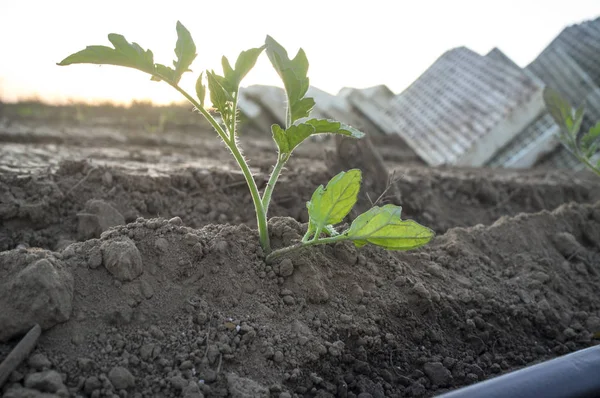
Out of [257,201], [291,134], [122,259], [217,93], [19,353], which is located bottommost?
[19,353]

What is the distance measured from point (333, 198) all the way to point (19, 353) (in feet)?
2.93

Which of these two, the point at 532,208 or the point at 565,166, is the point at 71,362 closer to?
the point at 532,208

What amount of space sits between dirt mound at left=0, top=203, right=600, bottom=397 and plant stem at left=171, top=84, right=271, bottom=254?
51mm

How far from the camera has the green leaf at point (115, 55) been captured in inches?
58.6

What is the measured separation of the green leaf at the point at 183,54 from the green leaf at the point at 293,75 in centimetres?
24

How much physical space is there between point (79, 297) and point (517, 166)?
4.90 m

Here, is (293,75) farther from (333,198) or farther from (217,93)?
(333,198)

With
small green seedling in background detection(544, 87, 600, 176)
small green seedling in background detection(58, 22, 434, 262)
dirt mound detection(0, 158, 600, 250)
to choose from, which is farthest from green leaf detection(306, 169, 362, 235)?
small green seedling in background detection(544, 87, 600, 176)

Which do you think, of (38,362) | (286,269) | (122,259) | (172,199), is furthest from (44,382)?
(172,199)

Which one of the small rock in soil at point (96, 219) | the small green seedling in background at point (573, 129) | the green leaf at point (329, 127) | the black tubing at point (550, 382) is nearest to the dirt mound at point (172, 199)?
the small rock in soil at point (96, 219)

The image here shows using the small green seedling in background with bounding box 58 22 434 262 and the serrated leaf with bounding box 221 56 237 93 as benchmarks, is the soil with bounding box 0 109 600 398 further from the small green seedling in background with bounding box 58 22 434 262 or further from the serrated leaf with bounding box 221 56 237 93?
the serrated leaf with bounding box 221 56 237 93

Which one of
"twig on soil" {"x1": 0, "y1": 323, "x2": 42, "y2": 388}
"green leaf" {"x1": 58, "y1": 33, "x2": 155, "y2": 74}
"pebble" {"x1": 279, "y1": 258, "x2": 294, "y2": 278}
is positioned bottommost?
"twig on soil" {"x1": 0, "y1": 323, "x2": 42, "y2": 388}

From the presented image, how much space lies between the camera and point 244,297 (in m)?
1.60

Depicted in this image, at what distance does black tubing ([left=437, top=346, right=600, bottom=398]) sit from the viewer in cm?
131
